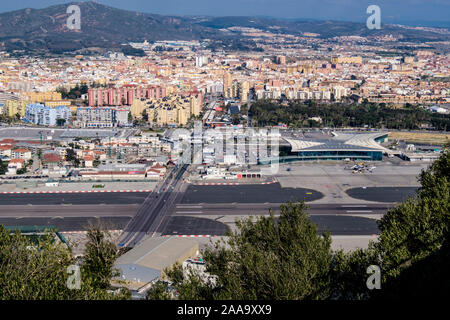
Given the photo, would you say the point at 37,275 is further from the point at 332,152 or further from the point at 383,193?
the point at 332,152

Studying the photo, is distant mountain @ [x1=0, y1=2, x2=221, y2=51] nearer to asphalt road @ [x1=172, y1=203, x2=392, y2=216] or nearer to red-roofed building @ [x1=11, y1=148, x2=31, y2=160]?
red-roofed building @ [x1=11, y1=148, x2=31, y2=160]

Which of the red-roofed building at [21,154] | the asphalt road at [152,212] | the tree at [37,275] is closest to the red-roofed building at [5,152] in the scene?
the red-roofed building at [21,154]

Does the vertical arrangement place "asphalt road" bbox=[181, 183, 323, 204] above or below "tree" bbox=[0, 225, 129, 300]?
below

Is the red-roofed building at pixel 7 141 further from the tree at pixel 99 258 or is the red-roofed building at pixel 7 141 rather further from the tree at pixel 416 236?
the tree at pixel 416 236

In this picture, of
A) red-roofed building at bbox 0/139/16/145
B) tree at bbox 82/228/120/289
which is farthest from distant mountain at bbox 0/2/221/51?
tree at bbox 82/228/120/289

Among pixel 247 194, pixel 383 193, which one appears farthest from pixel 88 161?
pixel 383 193

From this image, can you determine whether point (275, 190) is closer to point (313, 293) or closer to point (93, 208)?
point (93, 208)
